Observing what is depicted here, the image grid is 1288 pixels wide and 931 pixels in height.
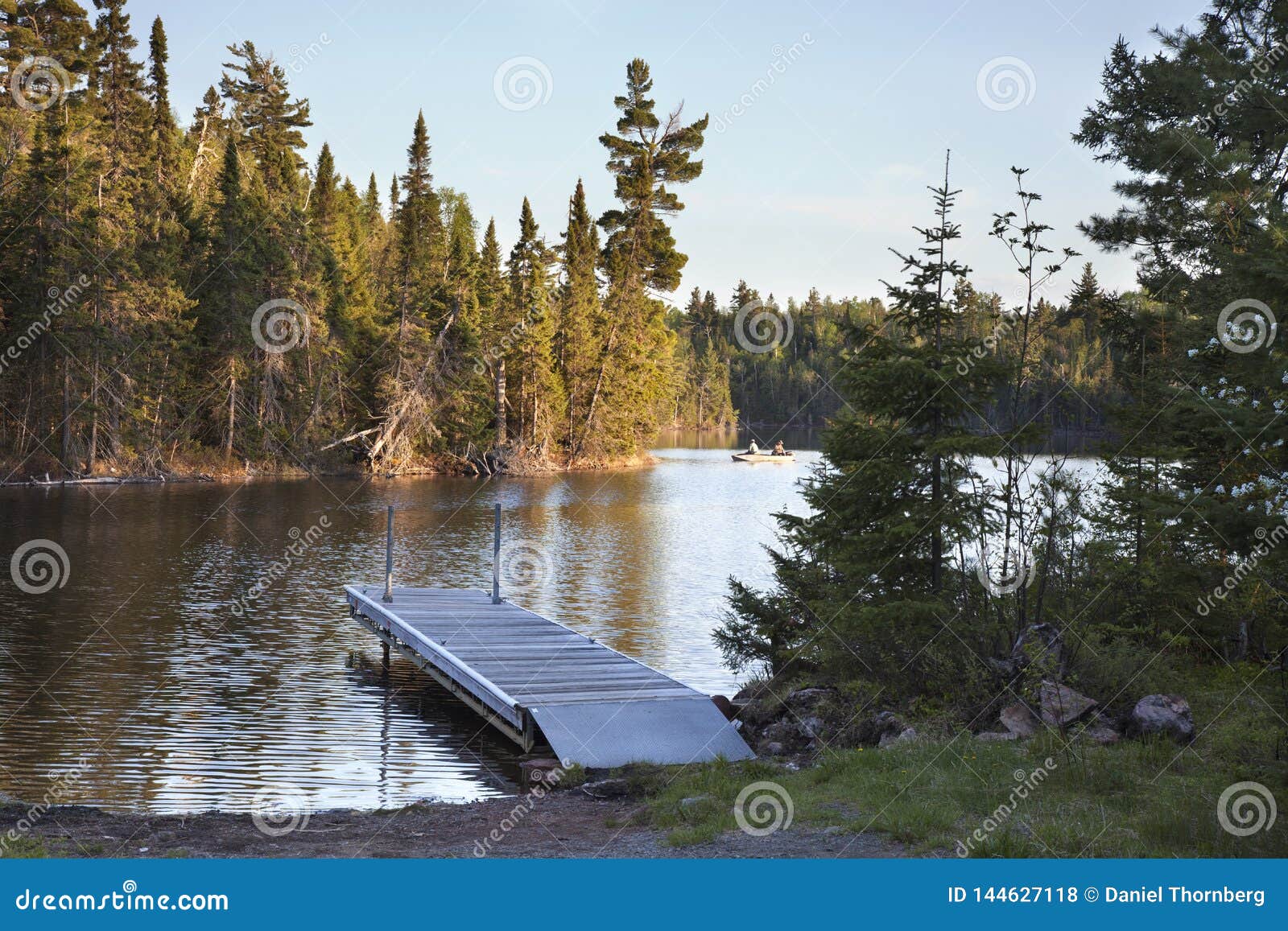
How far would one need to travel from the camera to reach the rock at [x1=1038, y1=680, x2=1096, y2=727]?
10.8m

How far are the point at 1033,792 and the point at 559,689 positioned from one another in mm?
6676

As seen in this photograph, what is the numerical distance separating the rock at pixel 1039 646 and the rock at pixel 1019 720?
538 millimetres

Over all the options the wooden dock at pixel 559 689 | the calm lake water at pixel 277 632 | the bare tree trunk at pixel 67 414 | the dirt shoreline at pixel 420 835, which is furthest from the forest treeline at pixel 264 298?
the dirt shoreline at pixel 420 835

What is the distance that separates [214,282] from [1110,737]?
54119 mm

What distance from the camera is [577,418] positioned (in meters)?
71.9

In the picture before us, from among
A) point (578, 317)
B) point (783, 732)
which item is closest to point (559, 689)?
point (783, 732)

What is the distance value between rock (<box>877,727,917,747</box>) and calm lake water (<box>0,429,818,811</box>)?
13.3 ft

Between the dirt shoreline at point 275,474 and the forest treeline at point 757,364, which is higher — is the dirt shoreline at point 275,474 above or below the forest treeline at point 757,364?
below

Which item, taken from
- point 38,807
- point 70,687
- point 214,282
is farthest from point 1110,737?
point 214,282

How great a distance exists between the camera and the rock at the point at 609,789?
444 inches

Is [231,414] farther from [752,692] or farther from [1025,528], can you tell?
[1025,528]

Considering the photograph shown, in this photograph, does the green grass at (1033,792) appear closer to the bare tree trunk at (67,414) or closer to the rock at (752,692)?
the rock at (752,692)

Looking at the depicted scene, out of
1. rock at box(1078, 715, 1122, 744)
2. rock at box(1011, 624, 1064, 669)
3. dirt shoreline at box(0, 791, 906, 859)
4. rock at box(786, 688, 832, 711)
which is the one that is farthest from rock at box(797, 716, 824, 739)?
rock at box(1078, 715, 1122, 744)

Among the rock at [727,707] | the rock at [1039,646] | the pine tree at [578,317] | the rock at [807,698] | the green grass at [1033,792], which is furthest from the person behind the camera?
the pine tree at [578,317]
